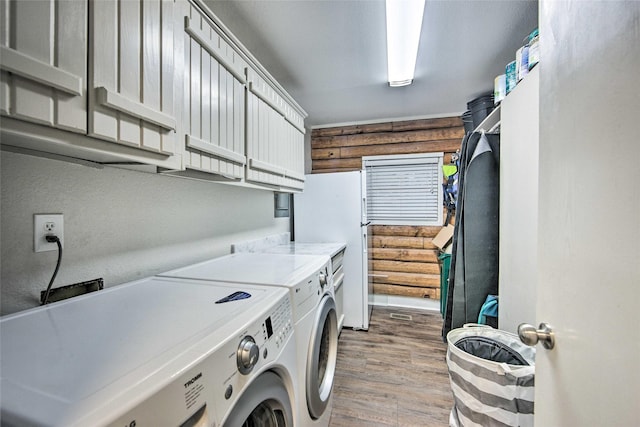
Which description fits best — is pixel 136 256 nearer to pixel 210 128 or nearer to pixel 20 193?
pixel 20 193

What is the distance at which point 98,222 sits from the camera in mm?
1014

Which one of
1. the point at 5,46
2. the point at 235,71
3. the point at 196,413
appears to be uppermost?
the point at 235,71

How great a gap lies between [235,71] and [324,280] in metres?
1.19

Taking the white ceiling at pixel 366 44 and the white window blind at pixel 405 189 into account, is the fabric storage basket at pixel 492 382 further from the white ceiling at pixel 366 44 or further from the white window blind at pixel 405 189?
the white window blind at pixel 405 189

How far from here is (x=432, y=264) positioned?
125 inches

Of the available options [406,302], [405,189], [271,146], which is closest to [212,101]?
[271,146]

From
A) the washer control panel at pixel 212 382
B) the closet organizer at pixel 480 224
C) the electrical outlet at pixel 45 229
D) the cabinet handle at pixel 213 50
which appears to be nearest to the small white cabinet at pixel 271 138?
the cabinet handle at pixel 213 50

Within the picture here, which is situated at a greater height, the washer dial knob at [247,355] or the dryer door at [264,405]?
the washer dial knob at [247,355]

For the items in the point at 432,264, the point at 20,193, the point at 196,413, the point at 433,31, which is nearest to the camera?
the point at 196,413

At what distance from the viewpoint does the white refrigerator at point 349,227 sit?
2631 millimetres

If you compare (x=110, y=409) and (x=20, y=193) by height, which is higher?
(x=20, y=193)

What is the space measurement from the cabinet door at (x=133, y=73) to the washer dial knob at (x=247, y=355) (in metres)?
0.63

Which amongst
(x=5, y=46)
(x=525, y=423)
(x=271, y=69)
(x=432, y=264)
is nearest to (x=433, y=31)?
(x=271, y=69)

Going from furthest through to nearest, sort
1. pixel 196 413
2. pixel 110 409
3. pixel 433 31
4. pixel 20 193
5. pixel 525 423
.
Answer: pixel 433 31 < pixel 525 423 < pixel 20 193 < pixel 196 413 < pixel 110 409
